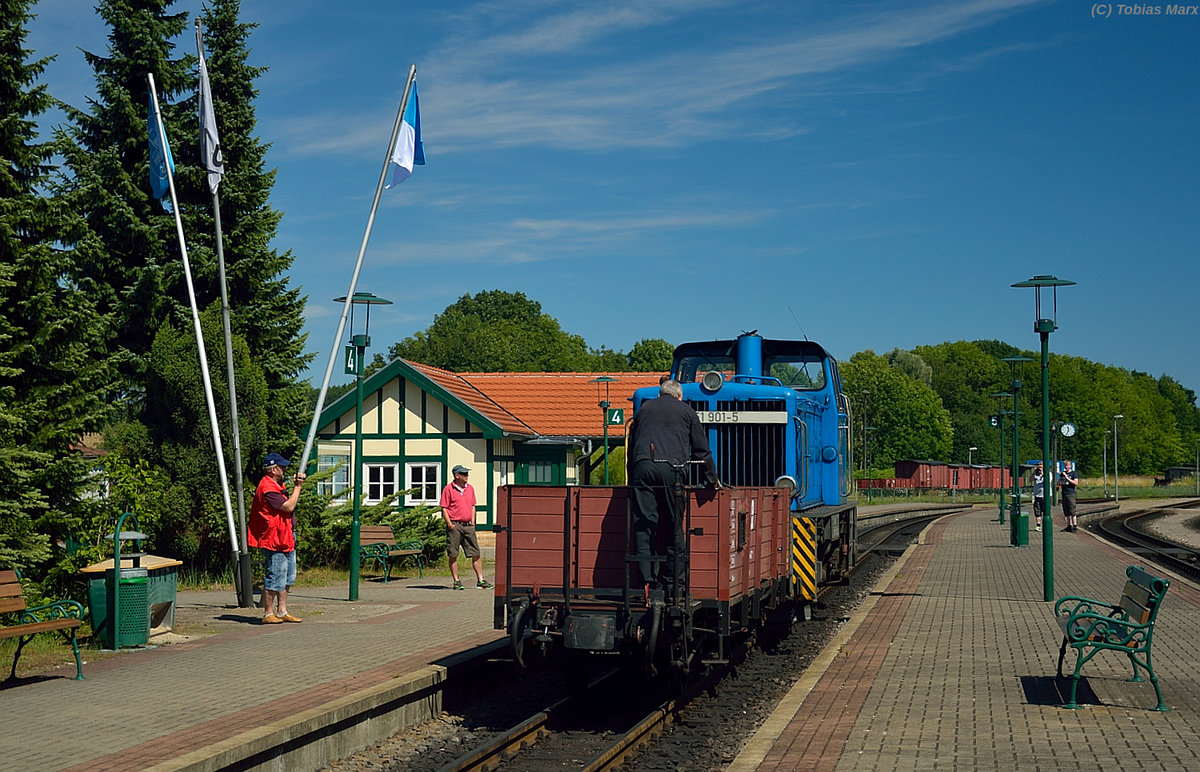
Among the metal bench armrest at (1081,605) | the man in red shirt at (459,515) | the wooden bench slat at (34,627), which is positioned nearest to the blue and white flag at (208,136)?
the man in red shirt at (459,515)

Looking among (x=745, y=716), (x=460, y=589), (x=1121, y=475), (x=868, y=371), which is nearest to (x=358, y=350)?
(x=460, y=589)

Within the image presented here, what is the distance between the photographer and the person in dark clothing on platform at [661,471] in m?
9.20

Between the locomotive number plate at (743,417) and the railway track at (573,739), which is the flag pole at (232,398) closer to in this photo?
the railway track at (573,739)

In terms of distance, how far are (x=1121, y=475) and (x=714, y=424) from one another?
435 feet

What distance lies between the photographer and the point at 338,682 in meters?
9.73

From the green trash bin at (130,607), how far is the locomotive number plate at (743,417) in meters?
6.53

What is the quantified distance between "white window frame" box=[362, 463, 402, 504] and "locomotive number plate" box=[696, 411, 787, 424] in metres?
18.6

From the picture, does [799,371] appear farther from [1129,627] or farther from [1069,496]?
[1069,496]

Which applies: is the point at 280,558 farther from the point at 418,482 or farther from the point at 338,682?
the point at 418,482

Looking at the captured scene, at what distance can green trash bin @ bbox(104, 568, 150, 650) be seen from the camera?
1128 cm

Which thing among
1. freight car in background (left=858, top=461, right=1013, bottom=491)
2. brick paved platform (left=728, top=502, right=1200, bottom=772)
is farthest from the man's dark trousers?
freight car in background (left=858, top=461, right=1013, bottom=491)

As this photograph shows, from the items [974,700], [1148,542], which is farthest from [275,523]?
[1148,542]

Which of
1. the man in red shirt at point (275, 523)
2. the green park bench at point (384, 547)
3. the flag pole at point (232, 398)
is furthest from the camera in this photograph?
the green park bench at point (384, 547)

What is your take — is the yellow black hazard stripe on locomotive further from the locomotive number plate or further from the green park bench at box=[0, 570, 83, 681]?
the green park bench at box=[0, 570, 83, 681]
